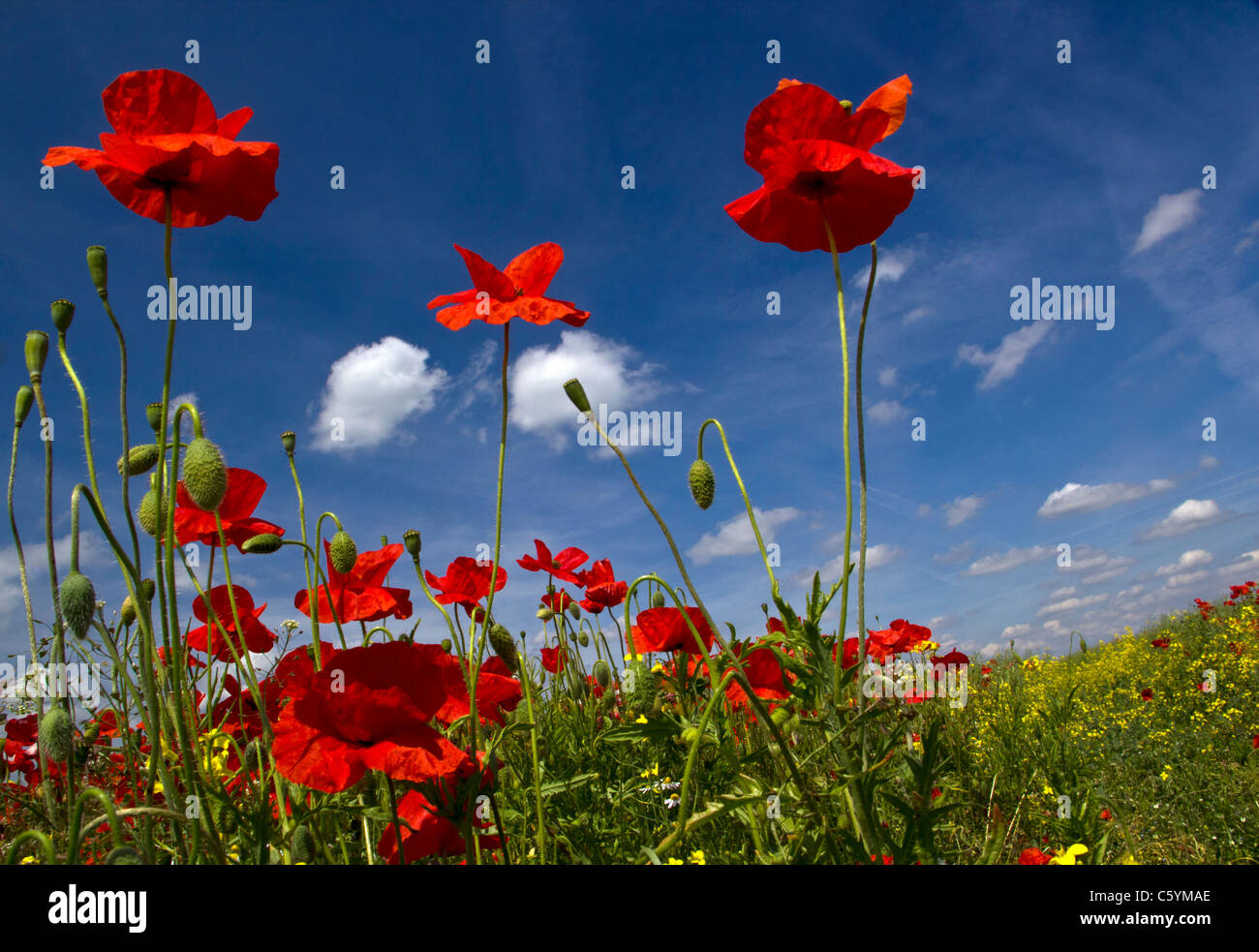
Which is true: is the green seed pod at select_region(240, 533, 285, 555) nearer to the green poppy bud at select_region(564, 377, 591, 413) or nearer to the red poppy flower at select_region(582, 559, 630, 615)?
the green poppy bud at select_region(564, 377, 591, 413)

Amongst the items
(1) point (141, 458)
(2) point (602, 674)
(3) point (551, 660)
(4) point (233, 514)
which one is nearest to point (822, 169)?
(1) point (141, 458)

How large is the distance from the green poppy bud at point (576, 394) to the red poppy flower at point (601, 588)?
71.9 inches

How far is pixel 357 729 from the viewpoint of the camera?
48.4 inches

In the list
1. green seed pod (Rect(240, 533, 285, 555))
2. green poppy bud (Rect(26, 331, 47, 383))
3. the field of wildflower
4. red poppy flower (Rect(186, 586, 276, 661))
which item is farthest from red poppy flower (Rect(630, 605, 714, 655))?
green poppy bud (Rect(26, 331, 47, 383))

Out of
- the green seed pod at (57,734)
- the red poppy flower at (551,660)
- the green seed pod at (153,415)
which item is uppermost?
the green seed pod at (153,415)

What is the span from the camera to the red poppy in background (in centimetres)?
179

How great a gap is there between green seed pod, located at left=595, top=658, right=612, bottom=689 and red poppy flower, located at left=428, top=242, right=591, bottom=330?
5.61 ft

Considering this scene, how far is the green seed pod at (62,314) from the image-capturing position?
1.40m

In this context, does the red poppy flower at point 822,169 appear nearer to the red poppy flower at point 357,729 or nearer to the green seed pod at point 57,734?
the red poppy flower at point 357,729

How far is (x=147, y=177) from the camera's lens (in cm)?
137

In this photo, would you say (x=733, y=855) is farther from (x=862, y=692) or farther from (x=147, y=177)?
(x=147, y=177)

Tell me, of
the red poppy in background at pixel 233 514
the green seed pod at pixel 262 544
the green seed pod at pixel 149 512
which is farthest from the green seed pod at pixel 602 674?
the green seed pod at pixel 149 512
